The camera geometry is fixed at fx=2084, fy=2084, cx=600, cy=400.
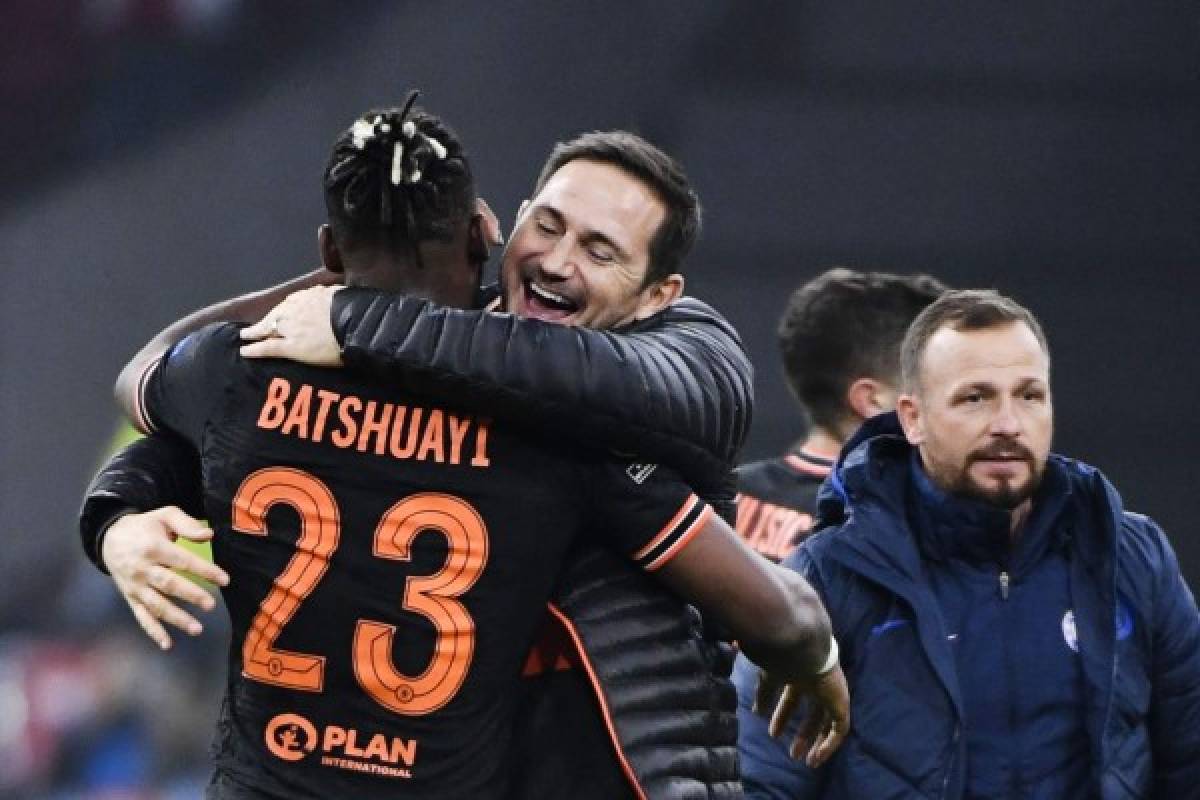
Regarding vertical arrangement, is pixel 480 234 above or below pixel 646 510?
above

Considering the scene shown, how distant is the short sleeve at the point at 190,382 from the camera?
8.41ft

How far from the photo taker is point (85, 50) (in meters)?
6.53

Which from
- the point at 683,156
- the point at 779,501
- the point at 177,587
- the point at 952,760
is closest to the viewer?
the point at 177,587

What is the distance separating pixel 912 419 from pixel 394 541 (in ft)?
4.09

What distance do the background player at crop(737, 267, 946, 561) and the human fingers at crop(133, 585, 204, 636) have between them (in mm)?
2078

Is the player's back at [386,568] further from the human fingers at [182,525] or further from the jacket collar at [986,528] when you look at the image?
the jacket collar at [986,528]

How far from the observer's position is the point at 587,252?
273cm

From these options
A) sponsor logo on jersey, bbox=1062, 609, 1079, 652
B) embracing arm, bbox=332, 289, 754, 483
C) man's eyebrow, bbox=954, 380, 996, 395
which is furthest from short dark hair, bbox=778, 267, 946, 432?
embracing arm, bbox=332, 289, 754, 483

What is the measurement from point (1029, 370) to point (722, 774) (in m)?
1.04

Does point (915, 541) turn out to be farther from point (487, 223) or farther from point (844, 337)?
point (844, 337)

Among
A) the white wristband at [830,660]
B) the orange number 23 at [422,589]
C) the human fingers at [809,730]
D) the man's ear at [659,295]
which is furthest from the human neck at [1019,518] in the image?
the orange number 23 at [422,589]

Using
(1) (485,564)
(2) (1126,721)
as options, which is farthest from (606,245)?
(2) (1126,721)

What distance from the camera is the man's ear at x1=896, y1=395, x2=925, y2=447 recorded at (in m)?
3.43

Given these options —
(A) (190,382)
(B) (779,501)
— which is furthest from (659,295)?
(B) (779,501)
